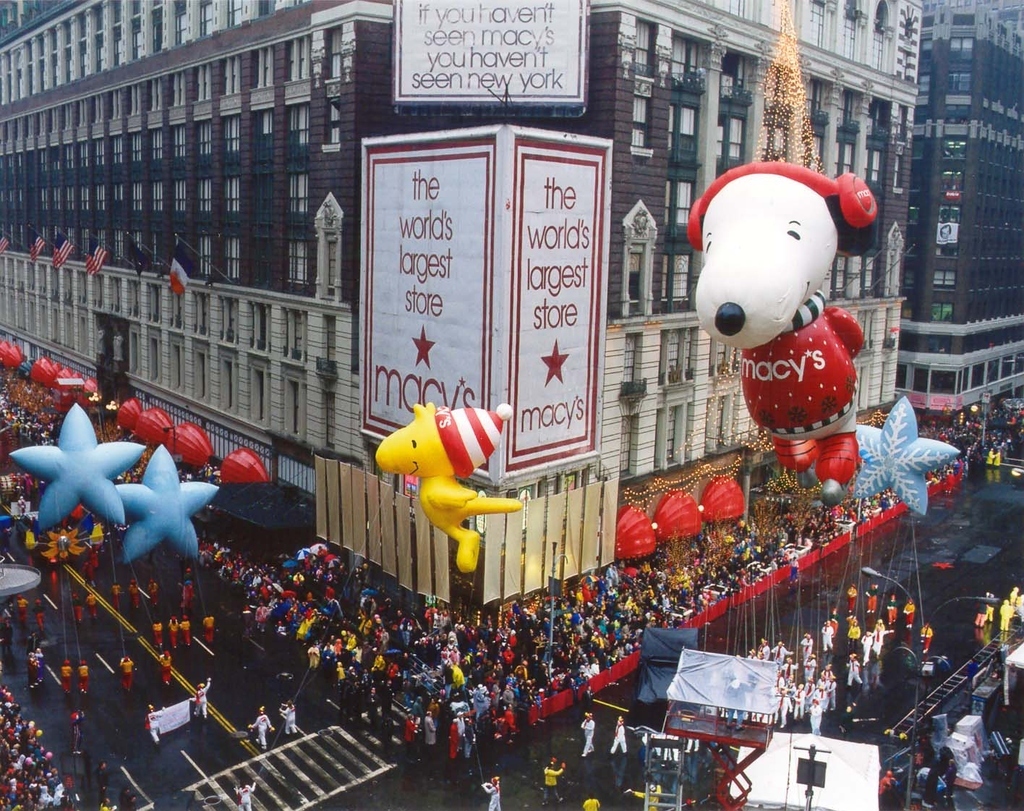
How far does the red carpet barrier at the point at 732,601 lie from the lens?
1214 inches

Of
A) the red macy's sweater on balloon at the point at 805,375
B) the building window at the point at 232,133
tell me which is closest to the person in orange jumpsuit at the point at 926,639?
the red macy's sweater on balloon at the point at 805,375

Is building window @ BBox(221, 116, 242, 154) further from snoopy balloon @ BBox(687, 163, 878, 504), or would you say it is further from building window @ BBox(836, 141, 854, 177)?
snoopy balloon @ BBox(687, 163, 878, 504)

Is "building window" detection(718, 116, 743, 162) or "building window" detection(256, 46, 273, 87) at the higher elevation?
"building window" detection(256, 46, 273, 87)

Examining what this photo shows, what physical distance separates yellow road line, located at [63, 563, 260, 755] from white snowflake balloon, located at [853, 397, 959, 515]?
17055 mm

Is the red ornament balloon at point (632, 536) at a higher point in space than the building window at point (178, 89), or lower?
lower

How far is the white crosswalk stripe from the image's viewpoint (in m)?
25.8

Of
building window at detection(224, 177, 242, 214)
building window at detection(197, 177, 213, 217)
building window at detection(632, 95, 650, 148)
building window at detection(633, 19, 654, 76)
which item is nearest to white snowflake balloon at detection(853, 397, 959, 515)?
building window at detection(632, 95, 650, 148)

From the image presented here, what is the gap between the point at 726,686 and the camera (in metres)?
21.2

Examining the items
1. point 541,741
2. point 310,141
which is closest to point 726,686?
point 541,741

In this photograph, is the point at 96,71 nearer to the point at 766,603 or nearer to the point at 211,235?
the point at 211,235

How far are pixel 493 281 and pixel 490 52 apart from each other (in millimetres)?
9479

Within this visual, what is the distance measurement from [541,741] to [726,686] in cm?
929

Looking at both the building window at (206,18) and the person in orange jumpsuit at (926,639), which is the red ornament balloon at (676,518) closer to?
the person in orange jumpsuit at (926,639)

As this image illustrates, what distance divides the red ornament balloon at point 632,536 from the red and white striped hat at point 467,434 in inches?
716
